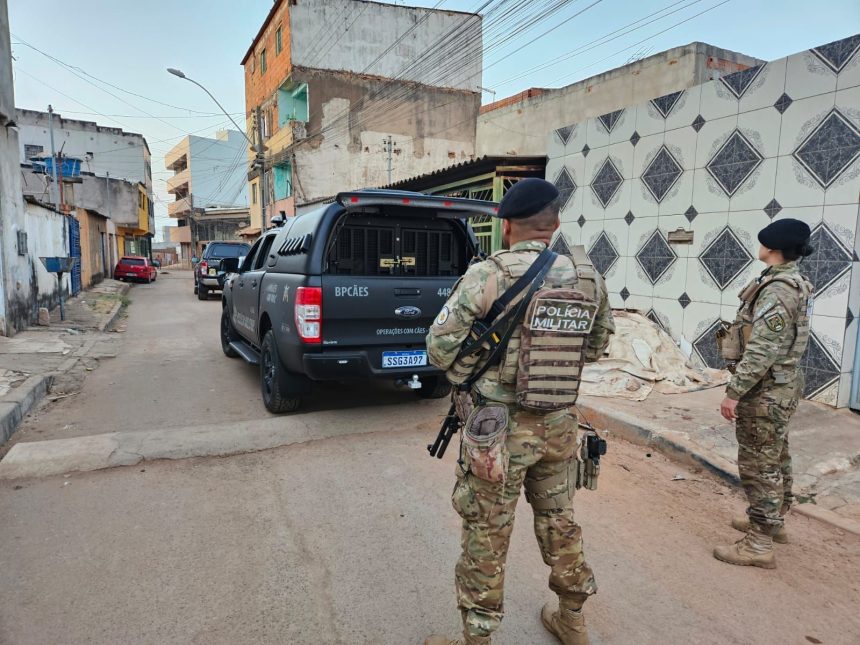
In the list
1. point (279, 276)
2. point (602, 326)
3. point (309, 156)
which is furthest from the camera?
point (309, 156)

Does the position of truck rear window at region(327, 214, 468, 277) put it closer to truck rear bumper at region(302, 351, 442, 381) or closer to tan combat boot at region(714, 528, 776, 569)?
truck rear bumper at region(302, 351, 442, 381)

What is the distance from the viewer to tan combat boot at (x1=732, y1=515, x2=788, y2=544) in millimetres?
3012

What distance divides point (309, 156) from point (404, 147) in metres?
4.54

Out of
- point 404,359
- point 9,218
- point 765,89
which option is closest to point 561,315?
point 404,359

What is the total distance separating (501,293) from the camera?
202 centimetres

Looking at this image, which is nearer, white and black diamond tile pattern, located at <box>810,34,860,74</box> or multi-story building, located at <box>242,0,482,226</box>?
white and black diamond tile pattern, located at <box>810,34,860,74</box>

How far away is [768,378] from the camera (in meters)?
2.82

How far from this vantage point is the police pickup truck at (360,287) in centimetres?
450

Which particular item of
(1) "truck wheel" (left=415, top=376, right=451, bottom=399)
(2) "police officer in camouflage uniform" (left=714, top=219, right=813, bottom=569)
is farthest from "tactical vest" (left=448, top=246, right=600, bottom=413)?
(1) "truck wheel" (left=415, top=376, right=451, bottom=399)

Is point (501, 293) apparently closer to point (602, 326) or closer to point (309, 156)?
point (602, 326)

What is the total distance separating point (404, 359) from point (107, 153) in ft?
139

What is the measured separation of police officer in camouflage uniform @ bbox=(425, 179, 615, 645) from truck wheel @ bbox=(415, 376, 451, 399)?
3.49m

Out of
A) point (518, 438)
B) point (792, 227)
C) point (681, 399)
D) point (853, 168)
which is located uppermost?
point (853, 168)

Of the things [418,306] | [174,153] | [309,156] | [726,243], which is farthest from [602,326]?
[174,153]
